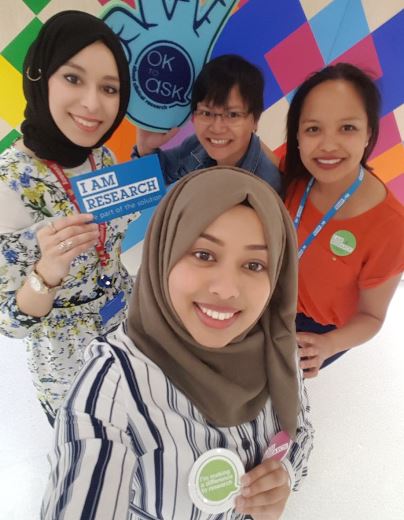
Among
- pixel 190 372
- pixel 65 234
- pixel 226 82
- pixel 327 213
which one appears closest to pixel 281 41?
pixel 226 82

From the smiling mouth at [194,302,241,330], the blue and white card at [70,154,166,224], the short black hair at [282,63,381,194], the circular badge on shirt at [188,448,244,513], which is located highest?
the short black hair at [282,63,381,194]

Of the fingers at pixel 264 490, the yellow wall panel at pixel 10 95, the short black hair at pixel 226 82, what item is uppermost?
the yellow wall panel at pixel 10 95

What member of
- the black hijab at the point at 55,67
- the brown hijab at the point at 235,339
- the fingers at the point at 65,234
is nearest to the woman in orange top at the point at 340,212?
the brown hijab at the point at 235,339

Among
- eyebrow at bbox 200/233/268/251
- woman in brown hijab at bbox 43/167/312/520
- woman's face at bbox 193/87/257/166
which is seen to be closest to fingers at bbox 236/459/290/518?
woman in brown hijab at bbox 43/167/312/520

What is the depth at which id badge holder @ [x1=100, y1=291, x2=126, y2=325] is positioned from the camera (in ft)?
3.82

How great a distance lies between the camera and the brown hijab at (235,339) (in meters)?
0.70

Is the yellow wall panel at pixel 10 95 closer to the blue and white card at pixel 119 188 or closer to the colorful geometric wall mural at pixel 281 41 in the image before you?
the colorful geometric wall mural at pixel 281 41

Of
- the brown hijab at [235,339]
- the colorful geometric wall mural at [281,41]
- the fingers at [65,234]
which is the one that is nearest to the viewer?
the brown hijab at [235,339]

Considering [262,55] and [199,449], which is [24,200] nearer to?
[199,449]

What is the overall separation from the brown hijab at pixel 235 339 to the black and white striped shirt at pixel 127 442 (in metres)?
0.04

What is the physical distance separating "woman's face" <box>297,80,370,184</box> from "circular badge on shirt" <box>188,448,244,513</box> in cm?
88

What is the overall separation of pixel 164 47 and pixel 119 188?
0.64m

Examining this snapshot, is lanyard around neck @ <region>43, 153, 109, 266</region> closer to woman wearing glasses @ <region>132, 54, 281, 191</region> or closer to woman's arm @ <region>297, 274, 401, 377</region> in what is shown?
woman wearing glasses @ <region>132, 54, 281, 191</region>

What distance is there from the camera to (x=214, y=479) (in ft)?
2.39
